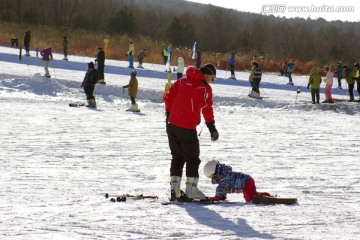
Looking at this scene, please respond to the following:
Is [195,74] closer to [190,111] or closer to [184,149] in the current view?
[190,111]

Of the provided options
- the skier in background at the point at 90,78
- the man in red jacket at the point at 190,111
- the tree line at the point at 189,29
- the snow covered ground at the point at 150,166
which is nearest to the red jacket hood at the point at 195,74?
the man in red jacket at the point at 190,111

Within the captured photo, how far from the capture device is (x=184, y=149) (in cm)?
662

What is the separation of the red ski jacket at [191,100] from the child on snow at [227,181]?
0.50m

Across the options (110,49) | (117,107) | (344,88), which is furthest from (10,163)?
(110,49)

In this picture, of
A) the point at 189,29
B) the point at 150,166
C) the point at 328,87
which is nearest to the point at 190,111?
the point at 150,166

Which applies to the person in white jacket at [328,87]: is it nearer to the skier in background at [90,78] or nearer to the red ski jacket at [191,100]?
the skier in background at [90,78]

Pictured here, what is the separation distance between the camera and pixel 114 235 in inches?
203

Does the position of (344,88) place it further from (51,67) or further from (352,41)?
(352,41)

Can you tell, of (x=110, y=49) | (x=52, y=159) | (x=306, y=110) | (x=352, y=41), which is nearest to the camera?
(x=52, y=159)

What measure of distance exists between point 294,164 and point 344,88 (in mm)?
22199

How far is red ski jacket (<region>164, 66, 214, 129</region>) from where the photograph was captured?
21.4 feet

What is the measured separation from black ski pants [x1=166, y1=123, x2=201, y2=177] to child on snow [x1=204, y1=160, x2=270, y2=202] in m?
0.16

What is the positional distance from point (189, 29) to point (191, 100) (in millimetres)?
53637

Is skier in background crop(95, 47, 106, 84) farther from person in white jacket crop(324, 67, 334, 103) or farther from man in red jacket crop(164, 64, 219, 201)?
man in red jacket crop(164, 64, 219, 201)
